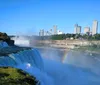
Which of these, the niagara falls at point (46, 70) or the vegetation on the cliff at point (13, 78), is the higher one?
the vegetation on the cliff at point (13, 78)

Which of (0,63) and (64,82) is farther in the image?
(64,82)

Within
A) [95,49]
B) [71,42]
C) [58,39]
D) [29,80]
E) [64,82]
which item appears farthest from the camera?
[58,39]

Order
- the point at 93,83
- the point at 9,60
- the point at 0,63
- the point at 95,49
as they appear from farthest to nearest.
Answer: the point at 95,49 < the point at 93,83 < the point at 9,60 < the point at 0,63

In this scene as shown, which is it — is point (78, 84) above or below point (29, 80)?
below

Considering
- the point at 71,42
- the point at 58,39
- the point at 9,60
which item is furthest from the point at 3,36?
the point at 58,39

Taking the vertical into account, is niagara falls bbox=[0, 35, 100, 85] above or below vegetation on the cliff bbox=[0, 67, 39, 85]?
below

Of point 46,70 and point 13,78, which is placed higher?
point 13,78

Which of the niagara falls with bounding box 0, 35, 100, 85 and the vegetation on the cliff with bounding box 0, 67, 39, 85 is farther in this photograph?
the niagara falls with bounding box 0, 35, 100, 85

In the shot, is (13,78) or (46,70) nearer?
(13,78)

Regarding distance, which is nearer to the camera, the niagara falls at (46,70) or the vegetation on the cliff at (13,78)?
the vegetation on the cliff at (13,78)

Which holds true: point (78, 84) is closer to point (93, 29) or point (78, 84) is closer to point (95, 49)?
point (95, 49)
